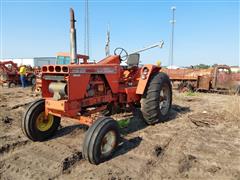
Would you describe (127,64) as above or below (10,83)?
above

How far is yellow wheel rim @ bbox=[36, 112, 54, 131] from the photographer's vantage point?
4241 millimetres

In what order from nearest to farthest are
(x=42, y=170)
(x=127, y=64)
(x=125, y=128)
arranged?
(x=42, y=170) → (x=125, y=128) → (x=127, y=64)

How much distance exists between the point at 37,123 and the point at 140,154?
1950 millimetres

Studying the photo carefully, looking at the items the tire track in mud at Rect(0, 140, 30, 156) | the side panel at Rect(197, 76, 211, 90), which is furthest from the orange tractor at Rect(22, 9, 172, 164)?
the side panel at Rect(197, 76, 211, 90)

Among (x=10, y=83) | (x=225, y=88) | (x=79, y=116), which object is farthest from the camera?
(x=10, y=83)

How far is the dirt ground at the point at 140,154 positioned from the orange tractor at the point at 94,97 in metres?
0.25

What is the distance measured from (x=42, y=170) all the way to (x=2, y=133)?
1997 millimetres

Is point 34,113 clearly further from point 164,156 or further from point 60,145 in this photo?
point 164,156

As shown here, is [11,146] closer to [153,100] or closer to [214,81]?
[153,100]

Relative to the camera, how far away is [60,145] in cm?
407

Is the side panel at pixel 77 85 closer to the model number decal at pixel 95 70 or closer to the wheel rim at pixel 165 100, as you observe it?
the model number decal at pixel 95 70

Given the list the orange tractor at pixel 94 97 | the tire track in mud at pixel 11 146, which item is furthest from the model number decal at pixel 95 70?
the tire track in mud at pixel 11 146

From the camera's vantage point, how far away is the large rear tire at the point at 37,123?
4.05 metres

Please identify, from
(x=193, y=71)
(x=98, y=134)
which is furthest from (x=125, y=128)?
(x=193, y=71)
